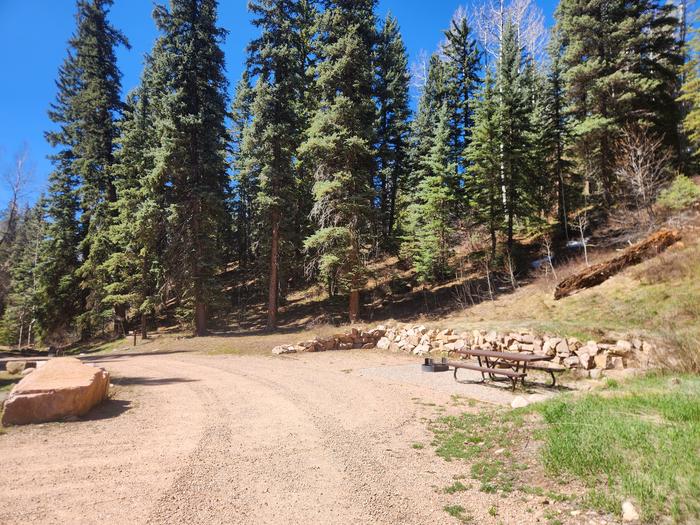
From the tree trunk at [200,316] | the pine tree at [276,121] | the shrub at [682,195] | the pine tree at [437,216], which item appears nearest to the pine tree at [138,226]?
the tree trunk at [200,316]

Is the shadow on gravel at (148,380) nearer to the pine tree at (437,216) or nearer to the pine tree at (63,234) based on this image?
the pine tree at (437,216)

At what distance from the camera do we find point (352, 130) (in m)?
19.6

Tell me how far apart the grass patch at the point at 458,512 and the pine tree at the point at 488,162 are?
19.1 m

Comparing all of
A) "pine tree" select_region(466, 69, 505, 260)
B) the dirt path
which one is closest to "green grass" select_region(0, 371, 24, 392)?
the dirt path

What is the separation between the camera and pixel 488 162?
69.3 feet

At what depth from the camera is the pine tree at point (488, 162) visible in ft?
68.5

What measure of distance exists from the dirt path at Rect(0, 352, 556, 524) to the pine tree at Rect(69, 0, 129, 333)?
2221 cm

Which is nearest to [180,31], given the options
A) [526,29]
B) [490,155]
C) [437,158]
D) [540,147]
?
[437,158]

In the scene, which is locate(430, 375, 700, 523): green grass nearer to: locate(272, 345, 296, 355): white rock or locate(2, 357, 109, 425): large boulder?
locate(2, 357, 109, 425): large boulder

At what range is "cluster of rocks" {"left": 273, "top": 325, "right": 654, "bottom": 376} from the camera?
9688 millimetres

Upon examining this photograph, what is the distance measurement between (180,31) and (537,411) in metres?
26.7

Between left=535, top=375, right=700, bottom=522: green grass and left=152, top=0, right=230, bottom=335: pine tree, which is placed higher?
left=152, top=0, right=230, bottom=335: pine tree

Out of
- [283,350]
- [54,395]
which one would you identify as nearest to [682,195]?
[283,350]

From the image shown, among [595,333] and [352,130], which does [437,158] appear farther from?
[595,333]
